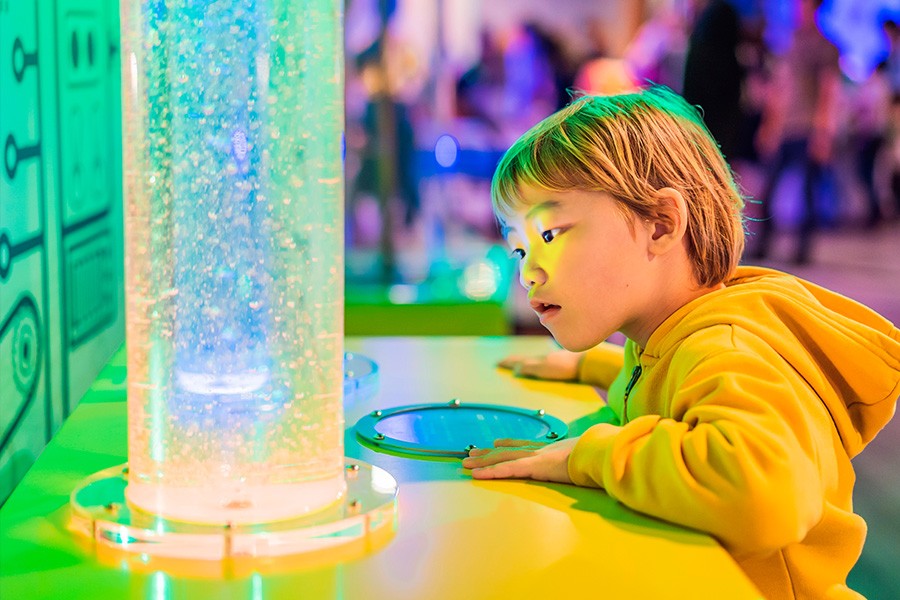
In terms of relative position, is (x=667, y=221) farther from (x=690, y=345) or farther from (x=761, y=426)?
(x=761, y=426)

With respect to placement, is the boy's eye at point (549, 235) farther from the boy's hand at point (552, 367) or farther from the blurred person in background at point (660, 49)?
the blurred person in background at point (660, 49)

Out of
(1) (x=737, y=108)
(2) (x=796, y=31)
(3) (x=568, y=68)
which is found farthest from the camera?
(3) (x=568, y=68)

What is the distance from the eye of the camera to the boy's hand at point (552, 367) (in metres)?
1.28

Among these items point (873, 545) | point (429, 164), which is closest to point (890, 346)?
point (873, 545)

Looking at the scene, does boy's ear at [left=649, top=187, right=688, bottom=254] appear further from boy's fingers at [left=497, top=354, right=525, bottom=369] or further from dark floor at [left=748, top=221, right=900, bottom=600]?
dark floor at [left=748, top=221, right=900, bottom=600]

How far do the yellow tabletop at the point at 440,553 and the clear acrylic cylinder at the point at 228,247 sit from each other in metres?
0.07

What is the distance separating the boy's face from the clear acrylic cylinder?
0.31 metres

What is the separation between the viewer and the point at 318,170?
2.37ft

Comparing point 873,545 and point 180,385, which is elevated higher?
point 180,385

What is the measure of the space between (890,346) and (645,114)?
329 mm

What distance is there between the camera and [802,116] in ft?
18.7

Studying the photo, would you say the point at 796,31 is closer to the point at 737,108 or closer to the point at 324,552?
the point at 737,108

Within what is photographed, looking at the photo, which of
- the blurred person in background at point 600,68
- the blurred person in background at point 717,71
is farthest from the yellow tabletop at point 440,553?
the blurred person in background at point 600,68

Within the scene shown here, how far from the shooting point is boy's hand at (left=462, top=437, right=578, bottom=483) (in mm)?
838
